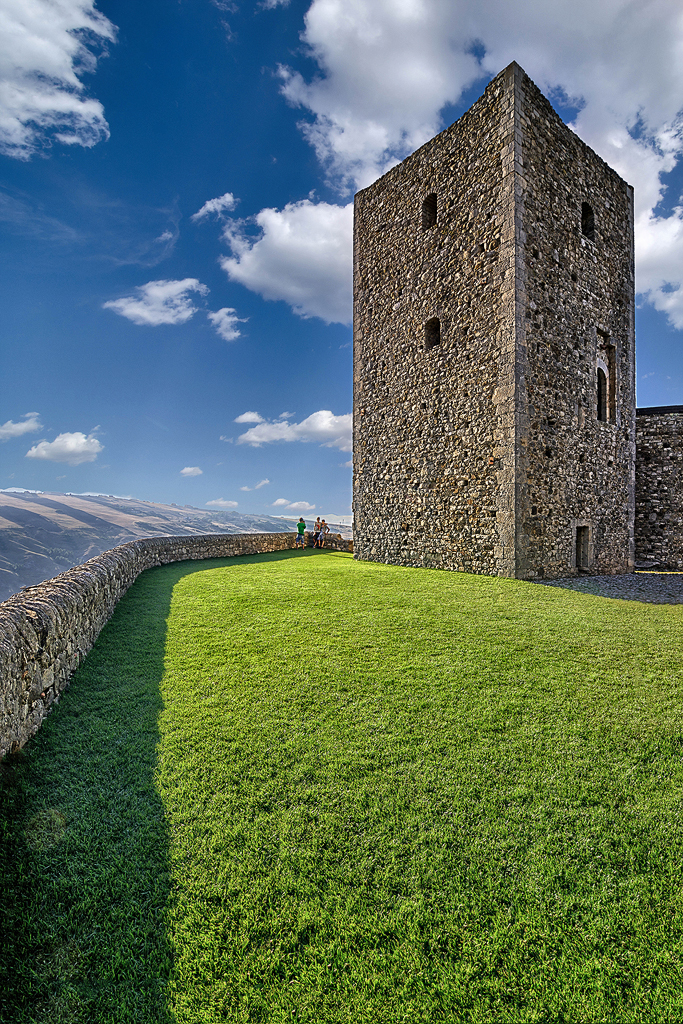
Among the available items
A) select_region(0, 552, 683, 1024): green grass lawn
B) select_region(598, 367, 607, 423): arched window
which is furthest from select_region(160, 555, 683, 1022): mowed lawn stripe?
select_region(598, 367, 607, 423): arched window

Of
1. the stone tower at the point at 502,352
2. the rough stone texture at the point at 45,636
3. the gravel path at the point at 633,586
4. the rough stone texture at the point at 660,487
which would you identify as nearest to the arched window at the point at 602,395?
the stone tower at the point at 502,352

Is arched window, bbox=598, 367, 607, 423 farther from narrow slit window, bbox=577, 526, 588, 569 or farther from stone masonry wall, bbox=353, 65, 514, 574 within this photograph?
stone masonry wall, bbox=353, 65, 514, 574

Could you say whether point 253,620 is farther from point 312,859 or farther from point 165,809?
point 312,859

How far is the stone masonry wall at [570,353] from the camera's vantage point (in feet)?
38.4

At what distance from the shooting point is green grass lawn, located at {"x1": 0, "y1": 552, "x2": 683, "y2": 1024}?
2.36 meters

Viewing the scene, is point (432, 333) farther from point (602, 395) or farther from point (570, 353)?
point (602, 395)

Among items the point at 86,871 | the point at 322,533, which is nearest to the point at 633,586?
the point at 86,871

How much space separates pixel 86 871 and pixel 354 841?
1.84 m

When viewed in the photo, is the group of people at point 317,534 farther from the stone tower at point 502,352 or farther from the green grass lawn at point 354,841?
the green grass lawn at point 354,841

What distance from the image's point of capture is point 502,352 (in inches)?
459

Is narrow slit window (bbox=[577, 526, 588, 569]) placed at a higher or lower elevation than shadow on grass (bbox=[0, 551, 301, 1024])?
higher

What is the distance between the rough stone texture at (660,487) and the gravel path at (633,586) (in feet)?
10.5

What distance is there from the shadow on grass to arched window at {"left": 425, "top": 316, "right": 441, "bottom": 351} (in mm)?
12605

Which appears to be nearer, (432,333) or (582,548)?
(582,548)
